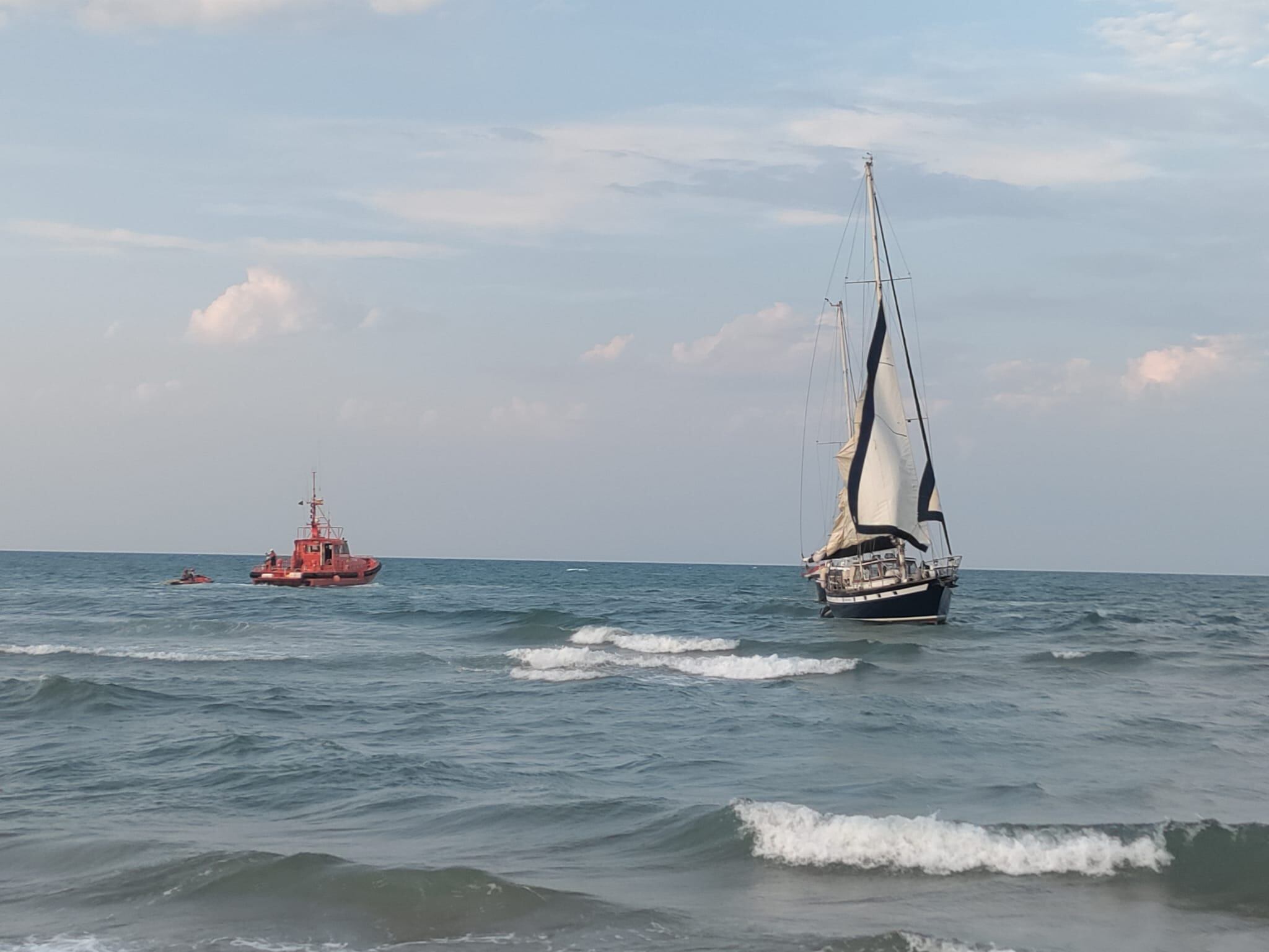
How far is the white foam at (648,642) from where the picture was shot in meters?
40.4

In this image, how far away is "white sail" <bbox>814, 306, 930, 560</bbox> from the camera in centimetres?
4891

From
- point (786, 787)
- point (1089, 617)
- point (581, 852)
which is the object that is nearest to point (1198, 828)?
point (786, 787)

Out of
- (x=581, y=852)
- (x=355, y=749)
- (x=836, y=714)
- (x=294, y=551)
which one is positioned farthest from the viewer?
(x=294, y=551)

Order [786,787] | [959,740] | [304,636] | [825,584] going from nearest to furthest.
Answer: [786,787] → [959,740] → [304,636] → [825,584]

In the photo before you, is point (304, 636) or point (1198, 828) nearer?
point (1198, 828)

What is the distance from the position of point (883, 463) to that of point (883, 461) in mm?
85

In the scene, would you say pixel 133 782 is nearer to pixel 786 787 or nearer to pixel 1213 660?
pixel 786 787

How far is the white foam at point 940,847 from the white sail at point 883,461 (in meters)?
35.1

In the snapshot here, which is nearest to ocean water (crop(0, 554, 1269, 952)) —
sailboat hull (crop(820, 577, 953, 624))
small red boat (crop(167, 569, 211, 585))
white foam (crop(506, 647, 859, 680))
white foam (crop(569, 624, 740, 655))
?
white foam (crop(506, 647, 859, 680))

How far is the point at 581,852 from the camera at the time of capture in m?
14.2

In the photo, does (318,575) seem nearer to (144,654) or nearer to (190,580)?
(190,580)

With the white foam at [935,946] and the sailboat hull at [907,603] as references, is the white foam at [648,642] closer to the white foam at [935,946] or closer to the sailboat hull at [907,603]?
the sailboat hull at [907,603]

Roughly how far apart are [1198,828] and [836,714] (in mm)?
11296

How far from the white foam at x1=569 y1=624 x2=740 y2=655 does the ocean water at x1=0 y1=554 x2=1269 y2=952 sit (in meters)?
2.27
